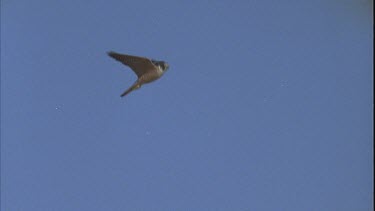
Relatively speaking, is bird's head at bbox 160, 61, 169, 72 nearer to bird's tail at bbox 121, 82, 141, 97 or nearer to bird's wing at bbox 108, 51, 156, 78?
bird's wing at bbox 108, 51, 156, 78

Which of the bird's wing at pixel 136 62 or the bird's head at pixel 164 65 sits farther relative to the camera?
the bird's head at pixel 164 65

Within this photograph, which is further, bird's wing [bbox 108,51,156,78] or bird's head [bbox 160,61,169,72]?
bird's head [bbox 160,61,169,72]

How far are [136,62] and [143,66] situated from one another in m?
0.06

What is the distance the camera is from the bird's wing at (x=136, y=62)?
675cm

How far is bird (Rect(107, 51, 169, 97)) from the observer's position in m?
6.76

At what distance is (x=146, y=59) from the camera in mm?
6762

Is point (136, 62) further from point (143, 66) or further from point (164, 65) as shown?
point (164, 65)

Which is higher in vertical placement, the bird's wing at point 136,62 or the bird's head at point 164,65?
the bird's head at point 164,65

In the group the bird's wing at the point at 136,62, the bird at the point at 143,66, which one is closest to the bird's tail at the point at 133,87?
the bird at the point at 143,66

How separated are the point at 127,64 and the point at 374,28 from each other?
1834 mm

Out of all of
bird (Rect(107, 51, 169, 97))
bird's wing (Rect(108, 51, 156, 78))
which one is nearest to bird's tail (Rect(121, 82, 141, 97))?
bird (Rect(107, 51, 169, 97))

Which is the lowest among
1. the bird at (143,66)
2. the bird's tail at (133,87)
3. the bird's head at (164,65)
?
the bird's tail at (133,87)

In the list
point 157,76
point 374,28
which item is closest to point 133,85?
point 157,76

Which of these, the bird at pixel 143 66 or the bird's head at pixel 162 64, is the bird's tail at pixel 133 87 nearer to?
the bird at pixel 143 66
